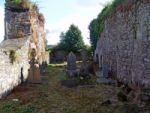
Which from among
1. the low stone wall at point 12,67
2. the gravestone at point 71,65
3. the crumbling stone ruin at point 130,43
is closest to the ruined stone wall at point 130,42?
the crumbling stone ruin at point 130,43

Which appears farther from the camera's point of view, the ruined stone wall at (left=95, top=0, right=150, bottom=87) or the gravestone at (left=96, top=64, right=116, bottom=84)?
the gravestone at (left=96, top=64, right=116, bottom=84)

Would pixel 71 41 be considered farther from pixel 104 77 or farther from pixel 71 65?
pixel 104 77

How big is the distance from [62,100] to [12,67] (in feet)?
12.0

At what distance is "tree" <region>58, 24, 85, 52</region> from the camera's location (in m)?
38.6

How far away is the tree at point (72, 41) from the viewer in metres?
38.6

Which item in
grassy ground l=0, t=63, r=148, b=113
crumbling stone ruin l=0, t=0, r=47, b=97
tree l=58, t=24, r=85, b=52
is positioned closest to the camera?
grassy ground l=0, t=63, r=148, b=113

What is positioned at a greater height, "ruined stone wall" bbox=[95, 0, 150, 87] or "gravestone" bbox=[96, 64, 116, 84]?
"ruined stone wall" bbox=[95, 0, 150, 87]

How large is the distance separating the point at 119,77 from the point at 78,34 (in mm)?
24150

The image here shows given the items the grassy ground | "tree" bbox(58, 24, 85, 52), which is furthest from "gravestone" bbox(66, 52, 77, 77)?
"tree" bbox(58, 24, 85, 52)

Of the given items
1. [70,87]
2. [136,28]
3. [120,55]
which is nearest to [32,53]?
[70,87]

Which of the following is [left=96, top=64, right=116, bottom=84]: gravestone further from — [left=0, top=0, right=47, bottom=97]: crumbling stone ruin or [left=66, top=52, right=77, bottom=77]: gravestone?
[left=0, top=0, right=47, bottom=97]: crumbling stone ruin

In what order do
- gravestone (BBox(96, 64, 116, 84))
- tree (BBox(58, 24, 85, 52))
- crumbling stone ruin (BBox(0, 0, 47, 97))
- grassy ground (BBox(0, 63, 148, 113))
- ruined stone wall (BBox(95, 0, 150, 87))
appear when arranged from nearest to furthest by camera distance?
grassy ground (BBox(0, 63, 148, 113)) → ruined stone wall (BBox(95, 0, 150, 87)) → gravestone (BBox(96, 64, 116, 84)) → crumbling stone ruin (BBox(0, 0, 47, 97)) → tree (BBox(58, 24, 85, 52))

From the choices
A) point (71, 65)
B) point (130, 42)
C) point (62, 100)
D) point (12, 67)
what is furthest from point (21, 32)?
point (62, 100)

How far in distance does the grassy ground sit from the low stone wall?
0.37m
